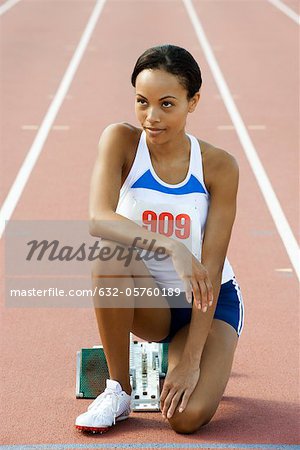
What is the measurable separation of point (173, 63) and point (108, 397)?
1.36 m

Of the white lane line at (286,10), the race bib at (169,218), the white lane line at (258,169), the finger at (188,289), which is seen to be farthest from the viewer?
the white lane line at (286,10)

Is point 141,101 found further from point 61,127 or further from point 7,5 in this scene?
point 7,5

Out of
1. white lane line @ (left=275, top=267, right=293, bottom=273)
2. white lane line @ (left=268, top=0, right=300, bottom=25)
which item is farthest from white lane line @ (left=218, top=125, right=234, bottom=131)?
white lane line @ (left=268, top=0, right=300, bottom=25)

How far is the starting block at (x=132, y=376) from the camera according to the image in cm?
476

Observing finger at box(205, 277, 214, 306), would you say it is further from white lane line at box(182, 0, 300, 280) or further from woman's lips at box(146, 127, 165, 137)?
white lane line at box(182, 0, 300, 280)

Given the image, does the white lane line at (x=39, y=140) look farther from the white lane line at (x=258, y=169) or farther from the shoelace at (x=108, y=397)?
the shoelace at (x=108, y=397)

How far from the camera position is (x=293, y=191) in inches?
346

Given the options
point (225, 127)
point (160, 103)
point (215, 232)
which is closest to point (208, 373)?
point (215, 232)

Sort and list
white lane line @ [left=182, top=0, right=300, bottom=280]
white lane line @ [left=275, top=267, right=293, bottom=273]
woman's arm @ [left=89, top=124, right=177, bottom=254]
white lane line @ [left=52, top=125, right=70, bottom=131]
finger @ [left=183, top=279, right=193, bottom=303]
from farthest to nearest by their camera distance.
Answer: white lane line @ [left=52, top=125, right=70, bottom=131], white lane line @ [left=182, top=0, right=300, bottom=280], white lane line @ [left=275, top=267, right=293, bottom=273], woman's arm @ [left=89, top=124, right=177, bottom=254], finger @ [left=183, top=279, right=193, bottom=303]

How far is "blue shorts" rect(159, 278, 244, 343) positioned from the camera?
4656 mm

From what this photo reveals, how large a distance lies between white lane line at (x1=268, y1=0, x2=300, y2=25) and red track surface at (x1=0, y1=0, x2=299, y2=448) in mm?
314

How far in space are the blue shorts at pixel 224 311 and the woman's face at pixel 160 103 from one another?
699mm

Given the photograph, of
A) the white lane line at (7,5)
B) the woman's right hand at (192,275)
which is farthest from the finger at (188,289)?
the white lane line at (7,5)

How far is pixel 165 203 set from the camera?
4570 mm
